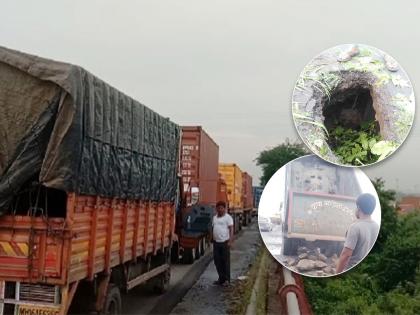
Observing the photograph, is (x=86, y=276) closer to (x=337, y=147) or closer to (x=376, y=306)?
(x=376, y=306)

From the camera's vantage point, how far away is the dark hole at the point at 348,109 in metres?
1.74

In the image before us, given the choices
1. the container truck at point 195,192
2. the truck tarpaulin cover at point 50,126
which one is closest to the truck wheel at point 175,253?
the container truck at point 195,192

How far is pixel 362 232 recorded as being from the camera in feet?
6.33

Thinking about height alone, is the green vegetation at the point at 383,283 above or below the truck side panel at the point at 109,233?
below

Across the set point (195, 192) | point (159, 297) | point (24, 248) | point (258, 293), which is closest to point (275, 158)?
point (24, 248)

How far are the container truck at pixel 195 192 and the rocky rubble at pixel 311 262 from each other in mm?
9588

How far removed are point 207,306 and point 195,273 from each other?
156 inches

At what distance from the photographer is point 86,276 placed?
204 inches

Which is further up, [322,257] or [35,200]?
[35,200]

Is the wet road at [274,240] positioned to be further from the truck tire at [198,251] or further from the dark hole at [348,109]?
the truck tire at [198,251]

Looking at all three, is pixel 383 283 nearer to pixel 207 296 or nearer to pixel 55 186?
pixel 207 296

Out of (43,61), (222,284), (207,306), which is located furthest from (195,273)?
(43,61)

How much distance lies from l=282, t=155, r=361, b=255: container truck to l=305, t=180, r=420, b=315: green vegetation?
4.17m

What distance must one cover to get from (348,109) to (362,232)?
0.45 meters
